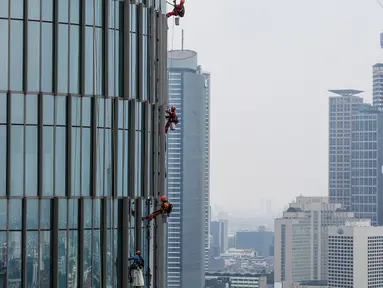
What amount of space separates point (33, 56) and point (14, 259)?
8.04 m

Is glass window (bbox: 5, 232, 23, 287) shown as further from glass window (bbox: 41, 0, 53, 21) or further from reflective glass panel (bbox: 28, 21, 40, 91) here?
glass window (bbox: 41, 0, 53, 21)

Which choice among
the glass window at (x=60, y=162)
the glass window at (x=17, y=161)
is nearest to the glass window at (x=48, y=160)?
the glass window at (x=60, y=162)

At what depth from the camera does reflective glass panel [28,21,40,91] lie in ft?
129

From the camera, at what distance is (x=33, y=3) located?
130 feet

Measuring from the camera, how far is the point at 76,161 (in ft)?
132

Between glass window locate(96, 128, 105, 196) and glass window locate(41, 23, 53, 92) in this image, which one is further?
glass window locate(96, 128, 105, 196)

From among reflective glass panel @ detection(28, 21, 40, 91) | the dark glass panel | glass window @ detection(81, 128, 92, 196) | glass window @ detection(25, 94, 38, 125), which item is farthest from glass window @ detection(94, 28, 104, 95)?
the dark glass panel

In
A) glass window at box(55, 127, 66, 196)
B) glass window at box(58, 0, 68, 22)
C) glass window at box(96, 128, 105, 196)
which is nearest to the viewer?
glass window at box(55, 127, 66, 196)

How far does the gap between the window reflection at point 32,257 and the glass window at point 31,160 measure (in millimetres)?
1685

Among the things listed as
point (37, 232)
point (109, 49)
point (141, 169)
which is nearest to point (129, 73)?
point (109, 49)

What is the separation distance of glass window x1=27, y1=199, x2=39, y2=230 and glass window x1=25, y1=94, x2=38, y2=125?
3.17 m

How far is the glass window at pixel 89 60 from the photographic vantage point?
40781mm

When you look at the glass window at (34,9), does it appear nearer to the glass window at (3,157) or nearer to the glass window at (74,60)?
the glass window at (74,60)

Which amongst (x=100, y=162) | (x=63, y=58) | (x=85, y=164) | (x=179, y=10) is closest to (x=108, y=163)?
(x=100, y=162)
